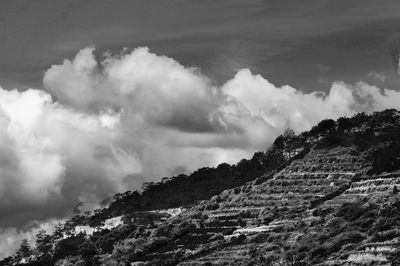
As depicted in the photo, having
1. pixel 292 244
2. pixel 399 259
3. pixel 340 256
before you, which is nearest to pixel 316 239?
pixel 292 244

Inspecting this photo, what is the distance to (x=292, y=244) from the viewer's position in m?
200

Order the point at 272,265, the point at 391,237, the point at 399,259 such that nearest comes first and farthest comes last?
the point at 399,259 → the point at 391,237 → the point at 272,265

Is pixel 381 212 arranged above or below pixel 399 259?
above

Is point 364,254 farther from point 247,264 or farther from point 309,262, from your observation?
point 247,264

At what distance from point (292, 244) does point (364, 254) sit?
1360 inches

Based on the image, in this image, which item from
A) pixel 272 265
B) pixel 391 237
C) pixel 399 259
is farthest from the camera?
pixel 272 265

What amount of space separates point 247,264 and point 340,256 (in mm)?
31082

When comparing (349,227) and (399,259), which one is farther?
(349,227)

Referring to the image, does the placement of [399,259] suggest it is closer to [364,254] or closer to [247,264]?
[364,254]

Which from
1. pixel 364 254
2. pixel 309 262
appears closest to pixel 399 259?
pixel 364 254

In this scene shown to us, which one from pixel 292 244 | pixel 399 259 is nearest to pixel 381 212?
pixel 292 244

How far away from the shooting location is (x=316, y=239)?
194 metres

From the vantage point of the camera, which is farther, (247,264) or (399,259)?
(247,264)

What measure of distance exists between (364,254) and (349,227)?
26.7 meters
